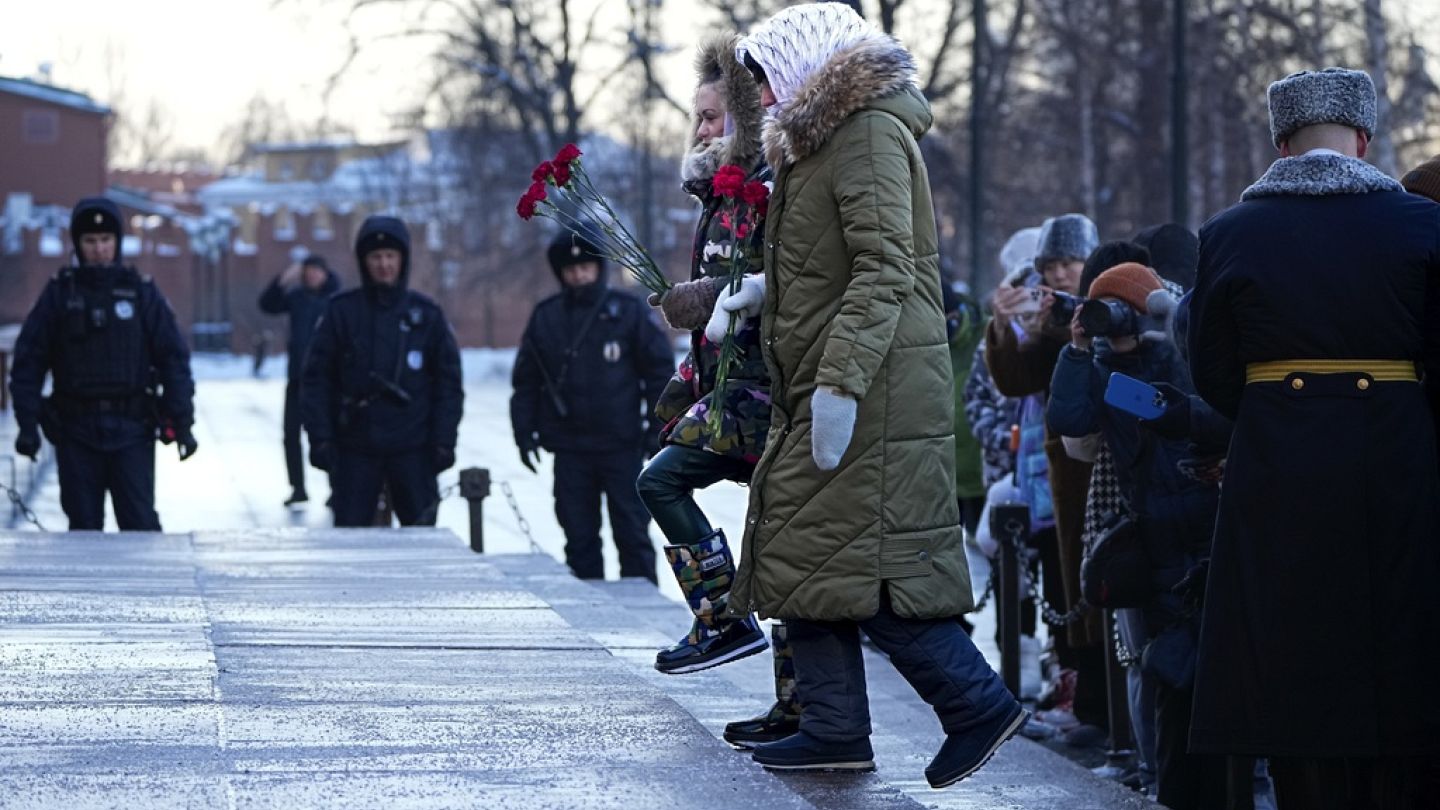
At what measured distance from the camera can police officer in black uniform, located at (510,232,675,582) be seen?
431 inches

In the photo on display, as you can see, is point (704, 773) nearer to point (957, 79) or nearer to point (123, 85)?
point (957, 79)

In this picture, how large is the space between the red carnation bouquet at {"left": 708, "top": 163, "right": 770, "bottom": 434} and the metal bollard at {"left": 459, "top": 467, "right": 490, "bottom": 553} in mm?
5140

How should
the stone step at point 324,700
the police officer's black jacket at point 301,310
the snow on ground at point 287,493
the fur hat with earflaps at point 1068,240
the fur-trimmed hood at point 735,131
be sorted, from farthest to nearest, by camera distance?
1. the police officer's black jacket at point 301,310
2. the snow on ground at point 287,493
3. the fur hat with earflaps at point 1068,240
4. the fur-trimmed hood at point 735,131
5. the stone step at point 324,700

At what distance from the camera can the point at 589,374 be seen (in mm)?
11023

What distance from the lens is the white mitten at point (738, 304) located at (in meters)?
5.36

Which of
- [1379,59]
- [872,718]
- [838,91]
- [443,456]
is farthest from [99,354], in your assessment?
[1379,59]

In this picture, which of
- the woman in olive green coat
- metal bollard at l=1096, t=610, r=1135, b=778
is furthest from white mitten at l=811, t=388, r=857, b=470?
metal bollard at l=1096, t=610, r=1135, b=778

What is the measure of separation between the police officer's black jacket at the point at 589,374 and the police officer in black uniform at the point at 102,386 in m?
1.60

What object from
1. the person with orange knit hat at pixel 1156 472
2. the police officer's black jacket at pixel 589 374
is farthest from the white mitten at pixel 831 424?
the police officer's black jacket at pixel 589 374

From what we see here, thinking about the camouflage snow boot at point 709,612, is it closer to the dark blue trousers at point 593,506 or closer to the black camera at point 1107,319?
the black camera at point 1107,319

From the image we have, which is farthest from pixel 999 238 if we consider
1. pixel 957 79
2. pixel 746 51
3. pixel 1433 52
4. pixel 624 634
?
pixel 746 51

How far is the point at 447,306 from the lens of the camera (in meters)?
76.9

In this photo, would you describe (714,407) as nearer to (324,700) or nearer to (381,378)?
(324,700)

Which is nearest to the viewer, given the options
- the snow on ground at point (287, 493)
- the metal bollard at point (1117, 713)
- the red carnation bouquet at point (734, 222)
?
the red carnation bouquet at point (734, 222)
